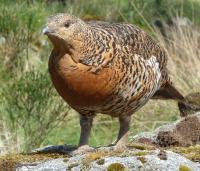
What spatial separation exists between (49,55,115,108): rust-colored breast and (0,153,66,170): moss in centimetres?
41

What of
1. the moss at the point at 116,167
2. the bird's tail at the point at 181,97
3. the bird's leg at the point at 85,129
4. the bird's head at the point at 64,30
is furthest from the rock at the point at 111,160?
the bird's tail at the point at 181,97

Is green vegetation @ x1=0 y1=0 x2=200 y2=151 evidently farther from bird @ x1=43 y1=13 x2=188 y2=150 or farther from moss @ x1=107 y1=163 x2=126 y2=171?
moss @ x1=107 y1=163 x2=126 y2=171

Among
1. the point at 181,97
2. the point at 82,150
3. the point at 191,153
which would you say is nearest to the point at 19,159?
the point at 82,150

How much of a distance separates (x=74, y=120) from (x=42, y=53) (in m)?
2.41

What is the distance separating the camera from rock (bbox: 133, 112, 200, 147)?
5574mm

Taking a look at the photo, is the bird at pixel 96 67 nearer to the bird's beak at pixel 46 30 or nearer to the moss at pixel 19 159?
the bird's beak at pixel 46 30

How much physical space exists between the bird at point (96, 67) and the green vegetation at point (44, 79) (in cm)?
290

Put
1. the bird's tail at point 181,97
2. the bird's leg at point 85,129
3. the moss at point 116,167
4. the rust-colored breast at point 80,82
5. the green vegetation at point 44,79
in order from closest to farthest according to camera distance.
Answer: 1. the moss at point 116,167
2. the rust-colored breast at point 80,82
3. the bird's leg at point 85,129
4. the bird's tail at point 181,97
5. the green vegetation at point 44,79

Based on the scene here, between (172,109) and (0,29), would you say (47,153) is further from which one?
(0,29)

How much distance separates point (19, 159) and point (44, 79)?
385 centimetres

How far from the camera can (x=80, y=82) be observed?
4910mm

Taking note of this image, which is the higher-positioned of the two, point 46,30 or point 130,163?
point 46,30

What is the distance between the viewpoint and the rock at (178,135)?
18.3ft

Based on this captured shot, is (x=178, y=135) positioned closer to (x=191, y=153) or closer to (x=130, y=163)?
Result: (x=191, y=153)
